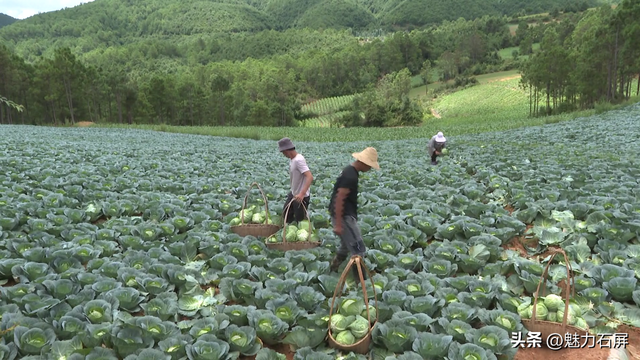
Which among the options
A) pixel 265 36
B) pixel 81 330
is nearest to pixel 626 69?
pixel 81 330

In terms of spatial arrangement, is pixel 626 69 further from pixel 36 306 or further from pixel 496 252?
pixel 36 306

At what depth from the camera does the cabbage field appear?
3.50m

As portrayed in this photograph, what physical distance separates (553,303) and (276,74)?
107 m

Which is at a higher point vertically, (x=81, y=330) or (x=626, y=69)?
(x=626, y=69)

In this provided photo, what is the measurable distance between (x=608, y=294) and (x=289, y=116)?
240ft

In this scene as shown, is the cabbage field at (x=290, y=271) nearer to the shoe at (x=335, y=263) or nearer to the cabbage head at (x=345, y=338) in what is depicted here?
the cabbage head at (x=345, y=338)

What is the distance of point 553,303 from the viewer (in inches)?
155

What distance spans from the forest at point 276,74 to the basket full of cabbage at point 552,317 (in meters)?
44.7

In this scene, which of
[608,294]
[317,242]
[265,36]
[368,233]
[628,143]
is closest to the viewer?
[608,294]

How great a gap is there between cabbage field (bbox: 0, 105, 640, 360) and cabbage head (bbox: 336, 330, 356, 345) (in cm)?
1

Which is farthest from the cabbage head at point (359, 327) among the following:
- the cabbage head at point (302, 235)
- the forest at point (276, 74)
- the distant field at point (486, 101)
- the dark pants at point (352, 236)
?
the distant field at point (486, 101)

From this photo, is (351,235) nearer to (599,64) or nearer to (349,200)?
(349,200)

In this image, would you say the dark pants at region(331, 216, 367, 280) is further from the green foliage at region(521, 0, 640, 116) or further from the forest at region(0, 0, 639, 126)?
the forest at region(0, 0, 639, 126)

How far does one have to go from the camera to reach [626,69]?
39.9m
